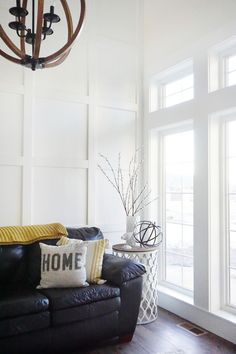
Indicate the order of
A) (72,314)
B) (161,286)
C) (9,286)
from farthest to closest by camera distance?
(161,286) → (9,286) → (72,314)

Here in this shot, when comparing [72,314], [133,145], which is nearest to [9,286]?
[72,314]

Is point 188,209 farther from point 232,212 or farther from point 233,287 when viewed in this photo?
point 233,287

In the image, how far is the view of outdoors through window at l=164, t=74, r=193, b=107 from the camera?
3732 mm

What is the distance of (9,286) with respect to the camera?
2.81 meters

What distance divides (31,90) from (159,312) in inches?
110

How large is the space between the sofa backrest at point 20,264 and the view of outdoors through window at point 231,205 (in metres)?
1.76

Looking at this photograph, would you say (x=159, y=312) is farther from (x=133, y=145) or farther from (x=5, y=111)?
(x=5, y=111)

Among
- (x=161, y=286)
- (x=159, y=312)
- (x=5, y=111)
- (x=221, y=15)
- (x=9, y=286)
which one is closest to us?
(x=9, y=286)

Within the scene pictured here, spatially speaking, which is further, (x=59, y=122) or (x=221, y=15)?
(x=59, y=122)

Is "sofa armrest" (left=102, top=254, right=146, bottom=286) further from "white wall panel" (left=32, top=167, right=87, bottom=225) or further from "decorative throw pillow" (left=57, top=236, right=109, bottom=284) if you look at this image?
"white wall panel" (left=32, top=167, right=87, bottom=225)

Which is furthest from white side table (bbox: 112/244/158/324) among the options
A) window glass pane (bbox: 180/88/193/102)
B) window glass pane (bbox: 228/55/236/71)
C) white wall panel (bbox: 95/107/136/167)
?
window glass pane (bbox: 228/55/236/71)

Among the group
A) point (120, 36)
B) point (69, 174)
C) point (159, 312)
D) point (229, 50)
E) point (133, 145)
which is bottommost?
point (159, 312)

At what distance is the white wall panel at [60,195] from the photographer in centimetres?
351

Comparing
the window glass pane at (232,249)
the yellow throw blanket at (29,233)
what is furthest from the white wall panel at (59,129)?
the window glass pane at (232,249)
